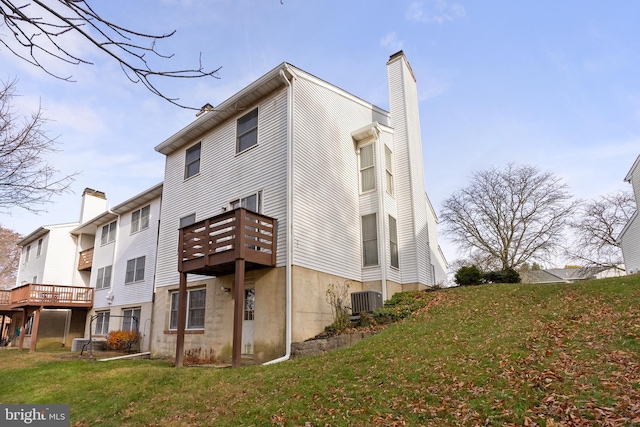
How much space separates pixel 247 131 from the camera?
45.3 feet

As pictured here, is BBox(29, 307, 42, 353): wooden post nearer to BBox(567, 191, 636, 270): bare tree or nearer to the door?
the door

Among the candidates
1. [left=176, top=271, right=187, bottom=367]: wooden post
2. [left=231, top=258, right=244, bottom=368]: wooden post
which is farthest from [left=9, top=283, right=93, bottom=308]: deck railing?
[left=231, top=258, right=244, bottom=368]: wooden post

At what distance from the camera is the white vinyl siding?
40.1 ft

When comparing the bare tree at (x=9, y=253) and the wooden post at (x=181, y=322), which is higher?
the bare tree at (x=9, y=253)

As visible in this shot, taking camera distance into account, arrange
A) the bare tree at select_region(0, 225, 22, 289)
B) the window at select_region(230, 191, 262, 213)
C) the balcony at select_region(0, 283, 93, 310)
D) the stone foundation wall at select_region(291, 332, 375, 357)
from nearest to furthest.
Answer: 1. the stone foundation wall at select_region(291, 332, 375, 357)
2. the window at select_region(230, 191, 262, 213)
3. the balcony at select_region(0, 283, 93, 310)
4. the bare tree at select_region(0, 225, 22, 289)

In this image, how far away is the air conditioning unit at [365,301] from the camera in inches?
476

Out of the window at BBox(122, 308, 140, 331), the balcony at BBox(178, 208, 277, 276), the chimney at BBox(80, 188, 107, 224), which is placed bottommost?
the window at BBox(122, 308, 140, 331)

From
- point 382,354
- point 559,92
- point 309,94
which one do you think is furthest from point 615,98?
point 382,354

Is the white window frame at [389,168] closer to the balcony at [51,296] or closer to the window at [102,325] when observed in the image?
the window at [102,325]

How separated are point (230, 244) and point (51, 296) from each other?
16.1m

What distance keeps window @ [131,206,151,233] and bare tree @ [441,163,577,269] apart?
18.5 m

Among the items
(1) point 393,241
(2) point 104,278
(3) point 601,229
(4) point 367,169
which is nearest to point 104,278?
(2) point 104,278

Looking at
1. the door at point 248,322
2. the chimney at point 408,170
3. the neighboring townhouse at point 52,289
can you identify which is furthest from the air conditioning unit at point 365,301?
the neighboring townhouse at point 52,289

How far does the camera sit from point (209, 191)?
14.6 m
